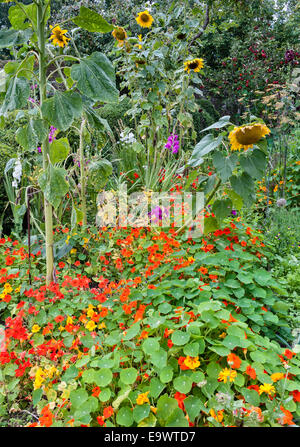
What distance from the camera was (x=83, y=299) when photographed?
5.31ft

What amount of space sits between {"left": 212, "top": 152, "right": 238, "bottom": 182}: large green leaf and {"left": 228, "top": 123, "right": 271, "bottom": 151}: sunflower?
62mm

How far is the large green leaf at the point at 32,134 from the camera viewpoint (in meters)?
1.47

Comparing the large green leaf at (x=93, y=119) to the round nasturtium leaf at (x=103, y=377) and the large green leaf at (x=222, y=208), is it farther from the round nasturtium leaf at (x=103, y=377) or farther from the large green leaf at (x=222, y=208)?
the round nasturtium leaf at (x=103, y=377)

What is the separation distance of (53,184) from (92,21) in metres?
0.73

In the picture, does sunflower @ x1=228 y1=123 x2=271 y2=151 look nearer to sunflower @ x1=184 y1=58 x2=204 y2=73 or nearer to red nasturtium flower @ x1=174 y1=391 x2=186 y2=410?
red nasturtium flower @ x1=174 y1=391 x2=186 y2=410

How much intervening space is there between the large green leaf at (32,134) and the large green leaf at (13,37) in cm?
33

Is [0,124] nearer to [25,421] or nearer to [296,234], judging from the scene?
[25,421]

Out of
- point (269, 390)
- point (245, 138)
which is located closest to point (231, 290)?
point (269, 390)

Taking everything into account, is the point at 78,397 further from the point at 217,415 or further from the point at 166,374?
the point at 217,415

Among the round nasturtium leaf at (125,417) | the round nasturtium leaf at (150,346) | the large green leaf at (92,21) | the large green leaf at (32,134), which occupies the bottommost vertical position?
the round nasturtium leaf at (125,417)

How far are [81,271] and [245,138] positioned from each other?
122 cm

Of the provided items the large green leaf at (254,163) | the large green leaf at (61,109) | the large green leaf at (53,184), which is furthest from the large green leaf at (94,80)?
the large green leaf at (254,163)

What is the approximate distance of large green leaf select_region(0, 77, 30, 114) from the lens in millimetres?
1420

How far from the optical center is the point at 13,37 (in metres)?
1.47
